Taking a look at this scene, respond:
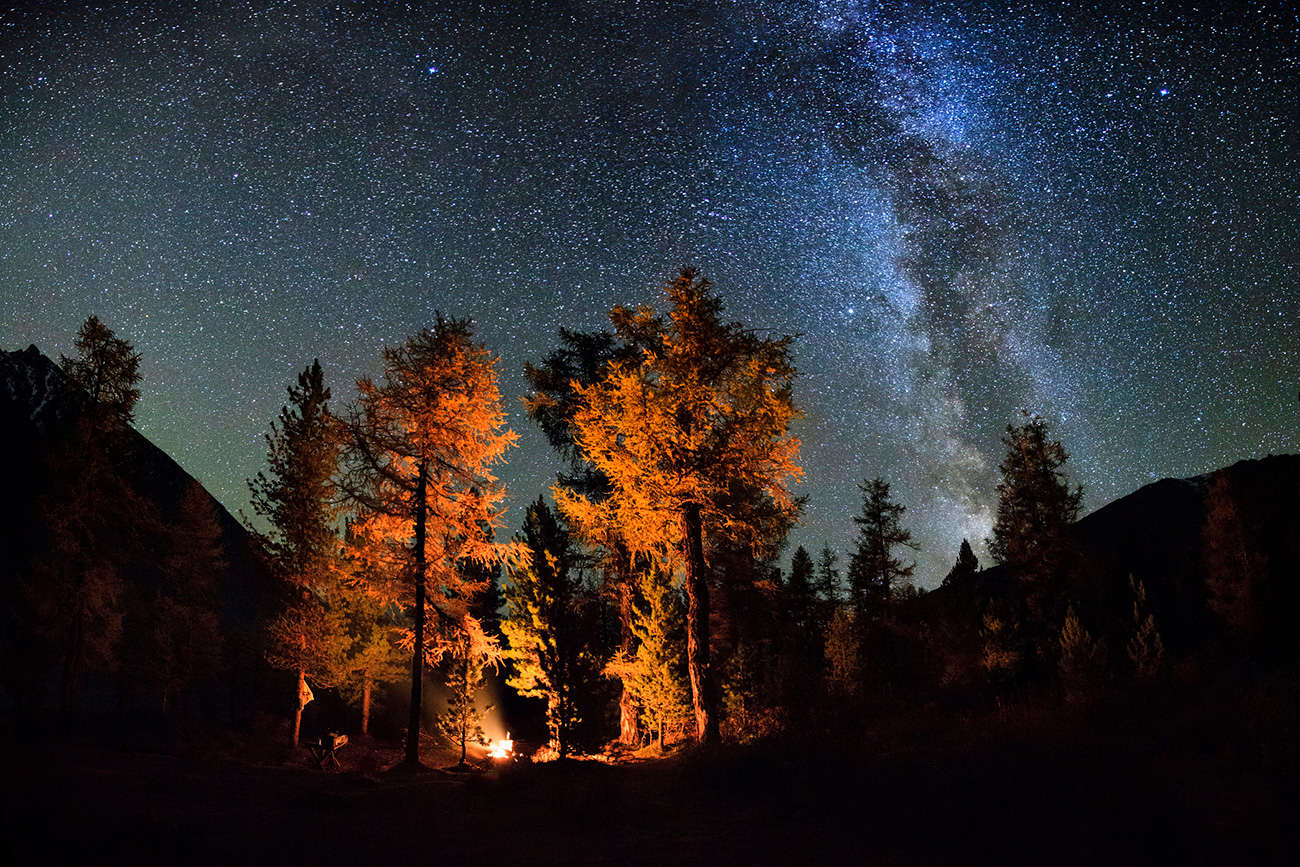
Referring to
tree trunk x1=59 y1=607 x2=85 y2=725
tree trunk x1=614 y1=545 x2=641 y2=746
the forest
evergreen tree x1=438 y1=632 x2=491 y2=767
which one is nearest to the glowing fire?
the forest

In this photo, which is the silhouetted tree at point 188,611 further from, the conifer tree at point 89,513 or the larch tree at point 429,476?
the larch tree at point 429,476

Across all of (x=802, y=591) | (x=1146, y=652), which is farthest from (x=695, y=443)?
(x=802, y=591)

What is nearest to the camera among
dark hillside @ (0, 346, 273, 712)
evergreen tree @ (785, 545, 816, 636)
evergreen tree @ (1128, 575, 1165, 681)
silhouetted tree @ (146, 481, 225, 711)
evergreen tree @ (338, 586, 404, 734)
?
evergreen tree @ (1128, 575, 1165, 681)

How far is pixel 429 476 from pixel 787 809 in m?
13.1

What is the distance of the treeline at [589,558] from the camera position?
14.9 metres

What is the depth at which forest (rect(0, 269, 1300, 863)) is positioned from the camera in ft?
23.4

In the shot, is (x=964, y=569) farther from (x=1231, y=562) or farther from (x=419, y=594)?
(x=419, y=594)

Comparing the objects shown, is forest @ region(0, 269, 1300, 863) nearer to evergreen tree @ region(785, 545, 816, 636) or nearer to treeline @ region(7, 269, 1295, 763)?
→ treeline @ region(7, 269, 1295, 763)

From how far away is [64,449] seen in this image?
21234 mm

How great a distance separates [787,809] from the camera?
7477 millimetres

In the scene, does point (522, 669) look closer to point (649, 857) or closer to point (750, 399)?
point (750, 399)

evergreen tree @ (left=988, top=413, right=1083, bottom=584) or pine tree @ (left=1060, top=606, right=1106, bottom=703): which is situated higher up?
evergreen tree @ (left=988, top=413, right=1083, bottom=584)

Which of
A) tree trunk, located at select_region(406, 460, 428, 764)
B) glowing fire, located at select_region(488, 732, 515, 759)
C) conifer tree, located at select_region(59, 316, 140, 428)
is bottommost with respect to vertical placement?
glowing fire, located at select_region(488, 732, 515, 759)

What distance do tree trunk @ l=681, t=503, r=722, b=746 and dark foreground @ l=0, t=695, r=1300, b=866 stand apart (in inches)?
121
